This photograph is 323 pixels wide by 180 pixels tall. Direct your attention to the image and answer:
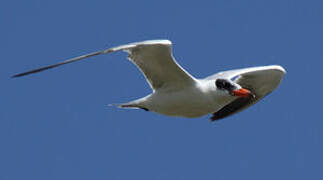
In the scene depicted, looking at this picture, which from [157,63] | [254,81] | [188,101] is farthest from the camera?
[254,81]

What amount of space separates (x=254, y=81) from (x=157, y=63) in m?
2.37

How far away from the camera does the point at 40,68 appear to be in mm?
10141

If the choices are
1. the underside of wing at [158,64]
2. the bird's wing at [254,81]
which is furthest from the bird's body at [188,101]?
the bird's wing at [254,81]

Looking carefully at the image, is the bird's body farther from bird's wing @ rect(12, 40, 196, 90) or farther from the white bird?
bird's wing @ rect(12, 40, 196, 90)

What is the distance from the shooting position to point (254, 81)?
13219mm

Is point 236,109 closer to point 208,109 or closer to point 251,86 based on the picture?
point 251,86

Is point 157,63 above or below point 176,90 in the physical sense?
above

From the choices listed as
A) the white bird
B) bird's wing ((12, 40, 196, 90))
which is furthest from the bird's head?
bird's wing ((12, 40, 196, 90))

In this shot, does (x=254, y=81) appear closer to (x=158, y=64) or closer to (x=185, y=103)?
(x=185, y=103)

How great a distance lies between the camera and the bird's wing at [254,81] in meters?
12.7

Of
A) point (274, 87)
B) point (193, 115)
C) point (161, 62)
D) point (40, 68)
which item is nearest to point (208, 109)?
point (193, 115)

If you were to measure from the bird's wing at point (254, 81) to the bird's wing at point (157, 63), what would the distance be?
35.0 inches

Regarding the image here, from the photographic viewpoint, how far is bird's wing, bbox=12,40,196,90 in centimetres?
1096

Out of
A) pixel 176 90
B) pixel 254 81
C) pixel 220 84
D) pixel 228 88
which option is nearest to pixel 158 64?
pixel 176 90
